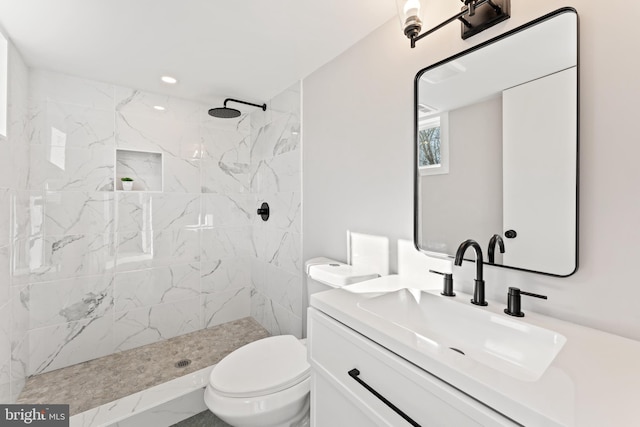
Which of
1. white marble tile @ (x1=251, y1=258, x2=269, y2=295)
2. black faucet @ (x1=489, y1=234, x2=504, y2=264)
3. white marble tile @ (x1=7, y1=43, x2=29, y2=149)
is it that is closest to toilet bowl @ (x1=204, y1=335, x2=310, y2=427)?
black faucet @ (x1=489, y1=234, x2=504, y2=264)

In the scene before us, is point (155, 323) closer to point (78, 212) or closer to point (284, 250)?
point (78, 212)

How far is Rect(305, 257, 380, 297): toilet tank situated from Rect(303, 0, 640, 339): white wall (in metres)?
0.14

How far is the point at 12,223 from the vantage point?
1605mm

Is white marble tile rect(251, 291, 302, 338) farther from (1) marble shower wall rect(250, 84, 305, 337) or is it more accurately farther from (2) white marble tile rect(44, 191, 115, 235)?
(2) white marble tile rect(44, 191, 115, 235)

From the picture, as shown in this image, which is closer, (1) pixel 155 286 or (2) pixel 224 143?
(1) pixel 155 286

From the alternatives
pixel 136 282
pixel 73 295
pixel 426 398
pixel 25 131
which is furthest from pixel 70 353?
pixel 426 398

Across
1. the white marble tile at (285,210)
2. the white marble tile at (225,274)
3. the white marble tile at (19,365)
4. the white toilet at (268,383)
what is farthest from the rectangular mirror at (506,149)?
the white marble tile at (19,365)

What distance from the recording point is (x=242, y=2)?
128cm

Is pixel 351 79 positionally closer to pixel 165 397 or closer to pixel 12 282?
pixel 165 397

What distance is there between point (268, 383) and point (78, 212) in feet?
6.19

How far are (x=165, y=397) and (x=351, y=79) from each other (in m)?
2.08

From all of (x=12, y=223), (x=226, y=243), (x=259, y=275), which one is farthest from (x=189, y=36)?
(x=259, y=275)

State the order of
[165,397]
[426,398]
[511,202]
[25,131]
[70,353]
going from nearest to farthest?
1. [426,398]
2. [511,202]
3. [165,397]
4. [25,131]
5. [70,353]

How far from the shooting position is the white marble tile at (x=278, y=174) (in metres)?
2.15
